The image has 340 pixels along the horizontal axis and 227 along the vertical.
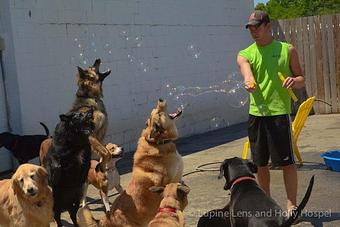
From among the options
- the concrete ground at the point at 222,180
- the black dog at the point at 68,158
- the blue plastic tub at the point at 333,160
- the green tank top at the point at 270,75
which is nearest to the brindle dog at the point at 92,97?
the concrete ground at the point at 222,180

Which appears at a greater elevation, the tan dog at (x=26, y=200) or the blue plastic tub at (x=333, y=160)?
the tan dog at (x=26, y=200)

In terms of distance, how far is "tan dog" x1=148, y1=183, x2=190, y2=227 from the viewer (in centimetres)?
430

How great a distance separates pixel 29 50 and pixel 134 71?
2.60 meters

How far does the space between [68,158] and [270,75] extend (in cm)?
234

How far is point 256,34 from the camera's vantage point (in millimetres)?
5312

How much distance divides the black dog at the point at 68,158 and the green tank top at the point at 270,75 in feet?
6.25

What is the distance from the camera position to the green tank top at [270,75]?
534 cm

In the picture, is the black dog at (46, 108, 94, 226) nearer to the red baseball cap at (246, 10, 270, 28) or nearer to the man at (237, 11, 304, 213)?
the man at (237, 11, 304, 213)

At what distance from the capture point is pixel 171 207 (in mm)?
4473

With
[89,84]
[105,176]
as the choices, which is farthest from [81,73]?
[105,176]

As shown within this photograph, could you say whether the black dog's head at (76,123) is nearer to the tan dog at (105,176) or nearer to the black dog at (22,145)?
the tan dog at (105,176)

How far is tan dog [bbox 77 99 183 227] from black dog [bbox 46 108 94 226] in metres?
0.40

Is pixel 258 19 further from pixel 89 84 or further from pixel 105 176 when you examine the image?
pixel 89 84

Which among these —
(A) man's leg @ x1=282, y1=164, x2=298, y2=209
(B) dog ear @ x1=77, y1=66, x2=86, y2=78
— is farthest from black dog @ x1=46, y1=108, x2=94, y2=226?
(A) man's leg @ x1=282, y1=164, x2=298, y2=209
